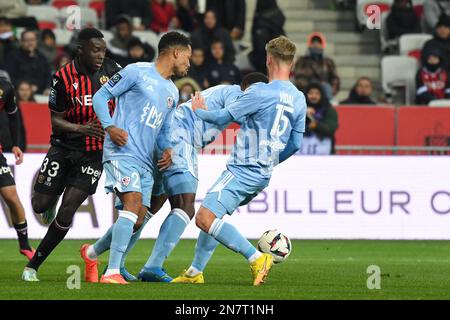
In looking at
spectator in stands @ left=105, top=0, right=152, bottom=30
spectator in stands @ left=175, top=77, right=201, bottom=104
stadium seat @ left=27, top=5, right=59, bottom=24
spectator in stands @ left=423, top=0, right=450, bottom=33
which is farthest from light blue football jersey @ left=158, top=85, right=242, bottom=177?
spectator in stands @ left=423, top=0, right=450, bottom=33

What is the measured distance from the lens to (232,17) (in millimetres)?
23297

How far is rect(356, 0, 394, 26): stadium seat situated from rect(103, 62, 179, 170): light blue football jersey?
13.2m

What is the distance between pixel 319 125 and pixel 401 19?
5273 millimetres

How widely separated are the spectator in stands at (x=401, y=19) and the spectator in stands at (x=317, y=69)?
1.94m

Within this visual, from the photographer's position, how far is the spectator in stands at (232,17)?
915 inches

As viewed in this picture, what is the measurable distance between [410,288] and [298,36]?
14.1 meters

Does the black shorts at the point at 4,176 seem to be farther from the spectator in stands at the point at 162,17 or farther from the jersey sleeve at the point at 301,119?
the spectator in stands at the point at 162,17

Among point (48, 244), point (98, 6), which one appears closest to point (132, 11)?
point (98, 6)

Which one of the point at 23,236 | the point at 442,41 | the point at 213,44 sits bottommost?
the point at 23,236

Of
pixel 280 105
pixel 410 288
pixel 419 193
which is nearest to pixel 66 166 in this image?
pixel 280 105

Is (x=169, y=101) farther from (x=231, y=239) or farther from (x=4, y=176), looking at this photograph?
(x=4, y=176)

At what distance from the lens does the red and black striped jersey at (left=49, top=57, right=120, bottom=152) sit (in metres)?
12.0

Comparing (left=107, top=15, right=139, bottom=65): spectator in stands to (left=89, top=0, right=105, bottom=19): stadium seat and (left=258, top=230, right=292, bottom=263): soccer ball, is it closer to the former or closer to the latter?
(left=89, top=0, right=105, bottom=19): stadium seat
